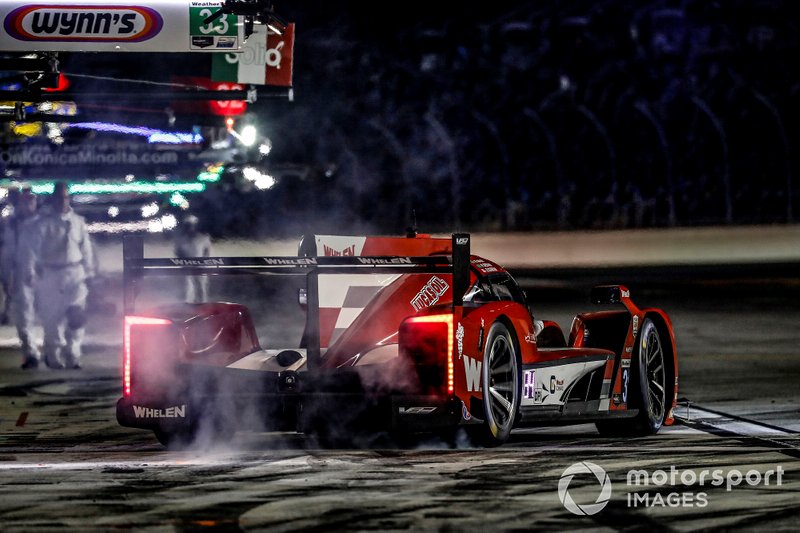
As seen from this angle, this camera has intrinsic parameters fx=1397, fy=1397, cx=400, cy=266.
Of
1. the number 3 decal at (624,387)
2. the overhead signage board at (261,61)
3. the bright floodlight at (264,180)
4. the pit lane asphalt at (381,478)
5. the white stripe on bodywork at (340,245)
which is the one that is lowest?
the pit lane asphalt at (381,478)

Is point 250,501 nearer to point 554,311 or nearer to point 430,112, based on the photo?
point 554,311

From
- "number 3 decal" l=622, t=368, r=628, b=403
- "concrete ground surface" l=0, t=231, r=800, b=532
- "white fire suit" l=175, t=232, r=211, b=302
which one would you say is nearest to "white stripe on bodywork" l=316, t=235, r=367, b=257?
→ "concrete ground surface" l=0, t=231, r=800, b=532

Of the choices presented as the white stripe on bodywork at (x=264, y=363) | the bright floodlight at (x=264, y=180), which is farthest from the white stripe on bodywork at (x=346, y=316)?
the bright floodlight at (x=264, y=180)

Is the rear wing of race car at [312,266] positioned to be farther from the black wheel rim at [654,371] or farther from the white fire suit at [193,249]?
the white fire suit at [193,249]

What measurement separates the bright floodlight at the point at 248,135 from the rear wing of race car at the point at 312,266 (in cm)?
1249

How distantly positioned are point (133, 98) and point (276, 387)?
25.0 ft

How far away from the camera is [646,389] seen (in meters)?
9.35

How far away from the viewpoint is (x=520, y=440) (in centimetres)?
888

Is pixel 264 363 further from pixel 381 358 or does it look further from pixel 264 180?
pixel 264 180

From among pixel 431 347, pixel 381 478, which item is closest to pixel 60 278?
pixel 431 347

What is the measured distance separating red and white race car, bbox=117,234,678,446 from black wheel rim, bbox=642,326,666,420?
0.05m

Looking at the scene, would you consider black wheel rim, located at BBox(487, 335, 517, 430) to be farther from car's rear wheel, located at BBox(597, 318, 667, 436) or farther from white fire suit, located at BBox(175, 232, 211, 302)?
white fire suit, located at BBox(175, 232, 211, 302)

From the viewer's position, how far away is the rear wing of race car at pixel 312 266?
26.6ft

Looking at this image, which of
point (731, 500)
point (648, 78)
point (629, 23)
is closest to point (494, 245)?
point (731, 500)
